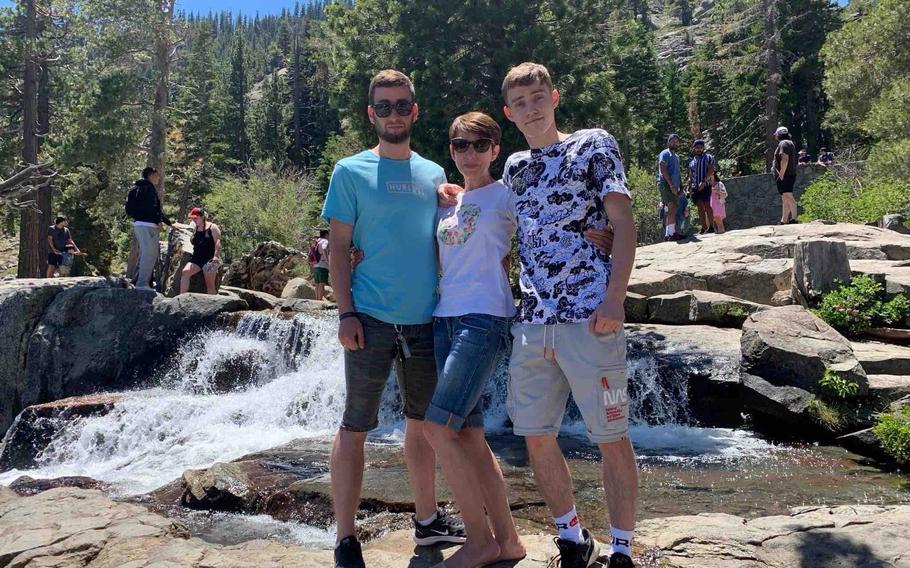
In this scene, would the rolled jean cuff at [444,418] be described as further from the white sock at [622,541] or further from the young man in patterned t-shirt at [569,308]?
the white sock at [622,541]

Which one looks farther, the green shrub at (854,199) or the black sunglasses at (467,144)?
the green shrub at (854,199)

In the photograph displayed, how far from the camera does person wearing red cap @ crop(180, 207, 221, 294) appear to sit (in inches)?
500

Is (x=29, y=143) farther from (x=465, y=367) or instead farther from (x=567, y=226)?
(x=567, y=226)

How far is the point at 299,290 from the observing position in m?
17.0

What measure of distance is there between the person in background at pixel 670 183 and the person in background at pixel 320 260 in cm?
607

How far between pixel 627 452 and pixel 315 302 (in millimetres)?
10919

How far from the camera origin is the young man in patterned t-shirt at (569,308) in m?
2.90

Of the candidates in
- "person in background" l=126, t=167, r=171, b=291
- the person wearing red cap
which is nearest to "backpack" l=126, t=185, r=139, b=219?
"person in background" l=126, t=167, r=171, b=291

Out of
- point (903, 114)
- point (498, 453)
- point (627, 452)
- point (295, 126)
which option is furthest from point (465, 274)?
point (295, 126)

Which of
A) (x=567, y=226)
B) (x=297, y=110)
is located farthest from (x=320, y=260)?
(x=297, y=110)

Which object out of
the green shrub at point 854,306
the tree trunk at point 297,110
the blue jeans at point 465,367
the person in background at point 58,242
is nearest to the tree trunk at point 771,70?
the green shrub at point 854,306

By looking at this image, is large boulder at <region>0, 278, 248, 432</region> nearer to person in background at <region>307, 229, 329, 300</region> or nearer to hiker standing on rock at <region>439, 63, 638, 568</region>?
person in background at <region>307, 229, 329, 300</region>

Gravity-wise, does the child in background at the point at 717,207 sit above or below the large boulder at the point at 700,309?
above

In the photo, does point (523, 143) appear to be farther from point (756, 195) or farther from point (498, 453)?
point (756, 195)
